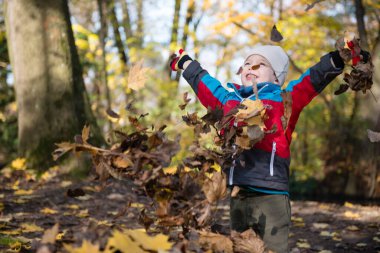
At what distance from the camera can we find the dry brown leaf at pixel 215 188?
177cm

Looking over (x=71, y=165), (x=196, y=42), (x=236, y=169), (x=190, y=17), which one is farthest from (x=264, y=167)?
(x=190, y=17)

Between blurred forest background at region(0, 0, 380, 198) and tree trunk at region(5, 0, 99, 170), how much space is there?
12 mm

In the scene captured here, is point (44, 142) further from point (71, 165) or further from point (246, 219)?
point (246, 219)

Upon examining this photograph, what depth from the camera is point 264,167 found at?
2207 mm

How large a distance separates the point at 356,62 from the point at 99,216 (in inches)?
104

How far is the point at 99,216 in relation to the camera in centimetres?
397

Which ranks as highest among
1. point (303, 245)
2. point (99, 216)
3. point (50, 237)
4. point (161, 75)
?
point (161, 75)

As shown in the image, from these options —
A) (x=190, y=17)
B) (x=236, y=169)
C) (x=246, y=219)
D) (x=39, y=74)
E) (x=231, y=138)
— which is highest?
(x=190, y=17)

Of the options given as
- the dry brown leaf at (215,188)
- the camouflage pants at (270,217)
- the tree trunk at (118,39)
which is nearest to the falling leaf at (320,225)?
the camouflage pants at (270,217)

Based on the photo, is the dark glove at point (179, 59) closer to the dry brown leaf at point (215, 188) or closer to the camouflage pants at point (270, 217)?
the camouflage pants at point (270, 217)

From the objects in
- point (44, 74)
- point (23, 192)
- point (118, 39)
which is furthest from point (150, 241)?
point (118, 39)

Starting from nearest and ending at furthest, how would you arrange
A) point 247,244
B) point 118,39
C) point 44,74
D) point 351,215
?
point 247,244, point 351,215, point 44,74, point 118,39

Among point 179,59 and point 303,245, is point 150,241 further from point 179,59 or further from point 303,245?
point 303,245

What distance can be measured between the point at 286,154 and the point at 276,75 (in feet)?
1.56
